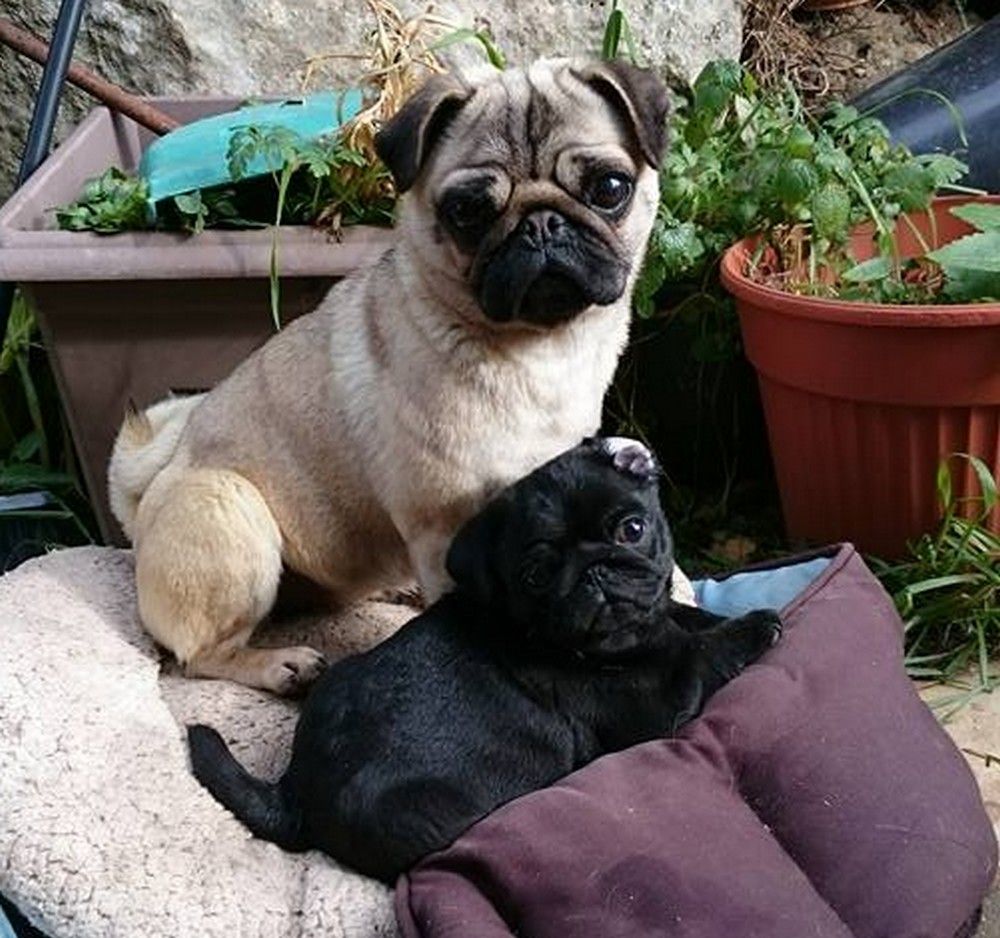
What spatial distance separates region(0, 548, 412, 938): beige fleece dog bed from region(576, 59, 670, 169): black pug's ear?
3.61ft

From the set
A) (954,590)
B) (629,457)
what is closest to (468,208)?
(629,457)

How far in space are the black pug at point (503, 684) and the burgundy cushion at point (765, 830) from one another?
86mm

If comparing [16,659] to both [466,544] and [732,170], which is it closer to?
[466,544]

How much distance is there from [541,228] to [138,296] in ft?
3.85

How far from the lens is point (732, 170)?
3.33 meters

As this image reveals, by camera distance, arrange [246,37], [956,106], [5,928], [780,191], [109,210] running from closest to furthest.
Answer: [5,928] < [780,191] < [109,210] < [956,106] < [246,37]

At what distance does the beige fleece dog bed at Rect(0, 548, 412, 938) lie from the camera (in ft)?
6.94

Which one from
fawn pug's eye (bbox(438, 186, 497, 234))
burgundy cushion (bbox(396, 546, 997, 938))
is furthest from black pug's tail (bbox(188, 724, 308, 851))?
fawn pug's eye (bbox(438, 186, 497, 234))

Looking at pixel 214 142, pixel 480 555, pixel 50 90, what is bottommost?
pixel 480 555

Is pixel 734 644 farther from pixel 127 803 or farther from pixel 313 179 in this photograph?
pixel 313 179

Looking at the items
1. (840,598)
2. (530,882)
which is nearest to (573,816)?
(530,882)

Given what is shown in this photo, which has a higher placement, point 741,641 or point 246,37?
point 246,37

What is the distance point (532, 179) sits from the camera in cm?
233

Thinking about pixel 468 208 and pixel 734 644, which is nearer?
pixel 468 208
